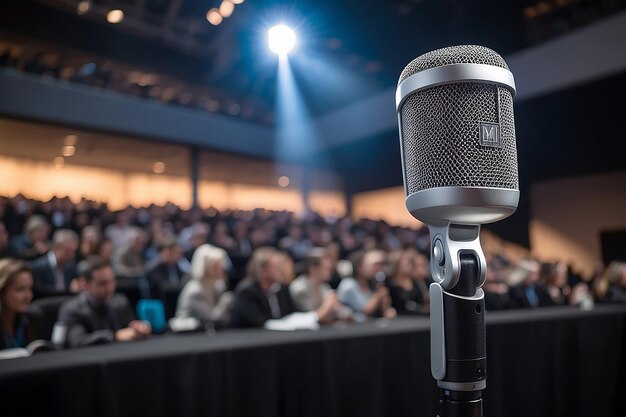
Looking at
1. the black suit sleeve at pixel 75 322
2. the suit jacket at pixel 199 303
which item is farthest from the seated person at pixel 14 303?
the suit jacket at pixel 199 303

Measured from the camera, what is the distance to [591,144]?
7.94 m

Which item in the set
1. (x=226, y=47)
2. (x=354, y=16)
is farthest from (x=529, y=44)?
(x=226, y=47)

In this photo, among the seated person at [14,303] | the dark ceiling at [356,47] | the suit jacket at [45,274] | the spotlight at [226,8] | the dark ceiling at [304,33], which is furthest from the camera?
the spotlight at [226,8]

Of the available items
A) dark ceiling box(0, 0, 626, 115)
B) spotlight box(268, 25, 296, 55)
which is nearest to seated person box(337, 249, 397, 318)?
dark ceiling box(0, 0, 626, 115)

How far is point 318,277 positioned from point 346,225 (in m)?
4.86

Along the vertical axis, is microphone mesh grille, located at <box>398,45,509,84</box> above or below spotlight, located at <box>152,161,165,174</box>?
below

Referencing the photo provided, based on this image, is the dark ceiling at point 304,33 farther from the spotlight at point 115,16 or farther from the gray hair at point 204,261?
the gray hair at point 204,261

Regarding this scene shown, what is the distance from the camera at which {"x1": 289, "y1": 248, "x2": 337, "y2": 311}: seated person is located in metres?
3.97

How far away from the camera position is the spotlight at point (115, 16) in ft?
30.3

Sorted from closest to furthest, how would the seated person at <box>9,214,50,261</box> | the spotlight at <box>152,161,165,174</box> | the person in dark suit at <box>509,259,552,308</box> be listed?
the person in dark suit at <box>509,259,552,308</box> → the seated person at <box>9,214,50,261</box> → the spotlight at <box>152,161,165,174</box>

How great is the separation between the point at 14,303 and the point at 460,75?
2.49 metres

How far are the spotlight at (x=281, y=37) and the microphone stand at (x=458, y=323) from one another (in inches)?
321

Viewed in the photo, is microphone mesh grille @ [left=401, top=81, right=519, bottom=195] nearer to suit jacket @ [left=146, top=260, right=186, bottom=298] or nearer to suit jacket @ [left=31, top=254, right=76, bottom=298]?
suit jacket @ [left=146, top=260, right=186, bottom=298]

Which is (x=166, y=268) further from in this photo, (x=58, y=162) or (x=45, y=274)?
(x=58, y=162)
